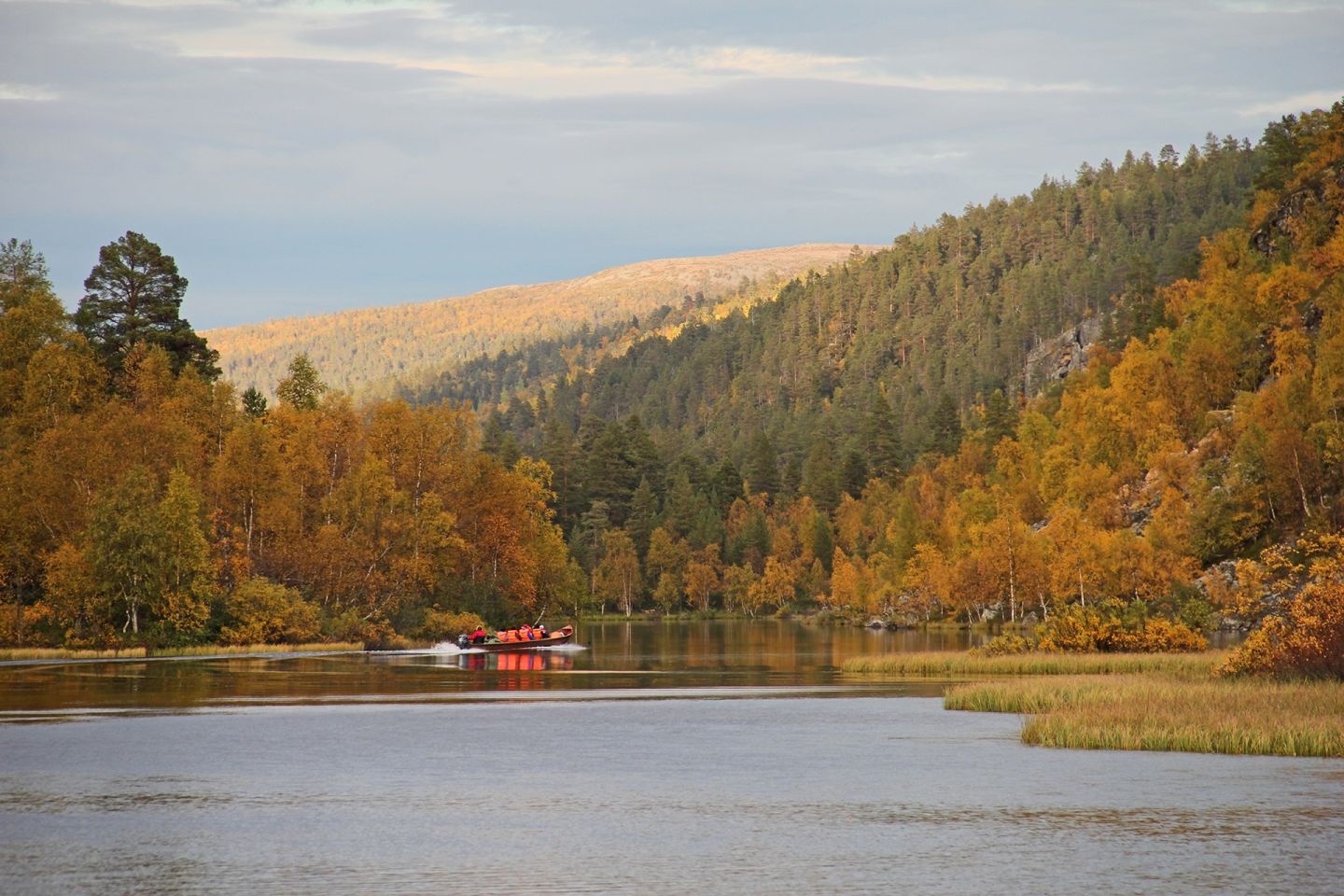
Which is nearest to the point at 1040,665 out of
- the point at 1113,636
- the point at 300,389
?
the point at 1113,636

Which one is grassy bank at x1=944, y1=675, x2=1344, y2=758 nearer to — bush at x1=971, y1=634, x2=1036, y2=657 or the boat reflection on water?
bush at x1=971, y1=634, x2=1036, y2=657

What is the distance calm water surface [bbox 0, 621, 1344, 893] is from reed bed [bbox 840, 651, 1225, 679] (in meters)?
12.5

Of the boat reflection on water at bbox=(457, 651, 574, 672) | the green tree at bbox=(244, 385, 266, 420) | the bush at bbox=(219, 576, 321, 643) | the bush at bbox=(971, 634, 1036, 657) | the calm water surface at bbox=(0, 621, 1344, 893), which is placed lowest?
the calm water surface at bbox=(0, 621, 1344, 893)

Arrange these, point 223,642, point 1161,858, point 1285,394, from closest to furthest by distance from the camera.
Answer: point 1161,858 < point 223,642 < point 1285,394

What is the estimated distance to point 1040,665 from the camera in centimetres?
6900

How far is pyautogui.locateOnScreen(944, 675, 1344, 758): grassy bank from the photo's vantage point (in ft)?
128

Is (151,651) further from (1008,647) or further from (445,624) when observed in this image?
(1008,647)

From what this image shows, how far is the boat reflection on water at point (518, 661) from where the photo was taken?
3433 inches

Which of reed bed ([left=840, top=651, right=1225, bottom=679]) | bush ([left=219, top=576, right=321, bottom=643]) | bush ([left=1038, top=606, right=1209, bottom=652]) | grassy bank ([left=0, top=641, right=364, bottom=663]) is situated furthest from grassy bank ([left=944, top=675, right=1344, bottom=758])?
bush ([left=219, top=576, right=321, bottom=643])

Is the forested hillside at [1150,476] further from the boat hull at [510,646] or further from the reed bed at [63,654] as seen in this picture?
the reed bed at [63,654]

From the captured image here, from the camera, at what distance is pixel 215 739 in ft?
150

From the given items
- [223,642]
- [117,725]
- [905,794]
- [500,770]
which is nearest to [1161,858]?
[905,794]

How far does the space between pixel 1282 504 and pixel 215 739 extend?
94.2m

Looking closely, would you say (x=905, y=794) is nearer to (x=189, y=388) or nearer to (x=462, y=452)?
(x=189, y=388)
